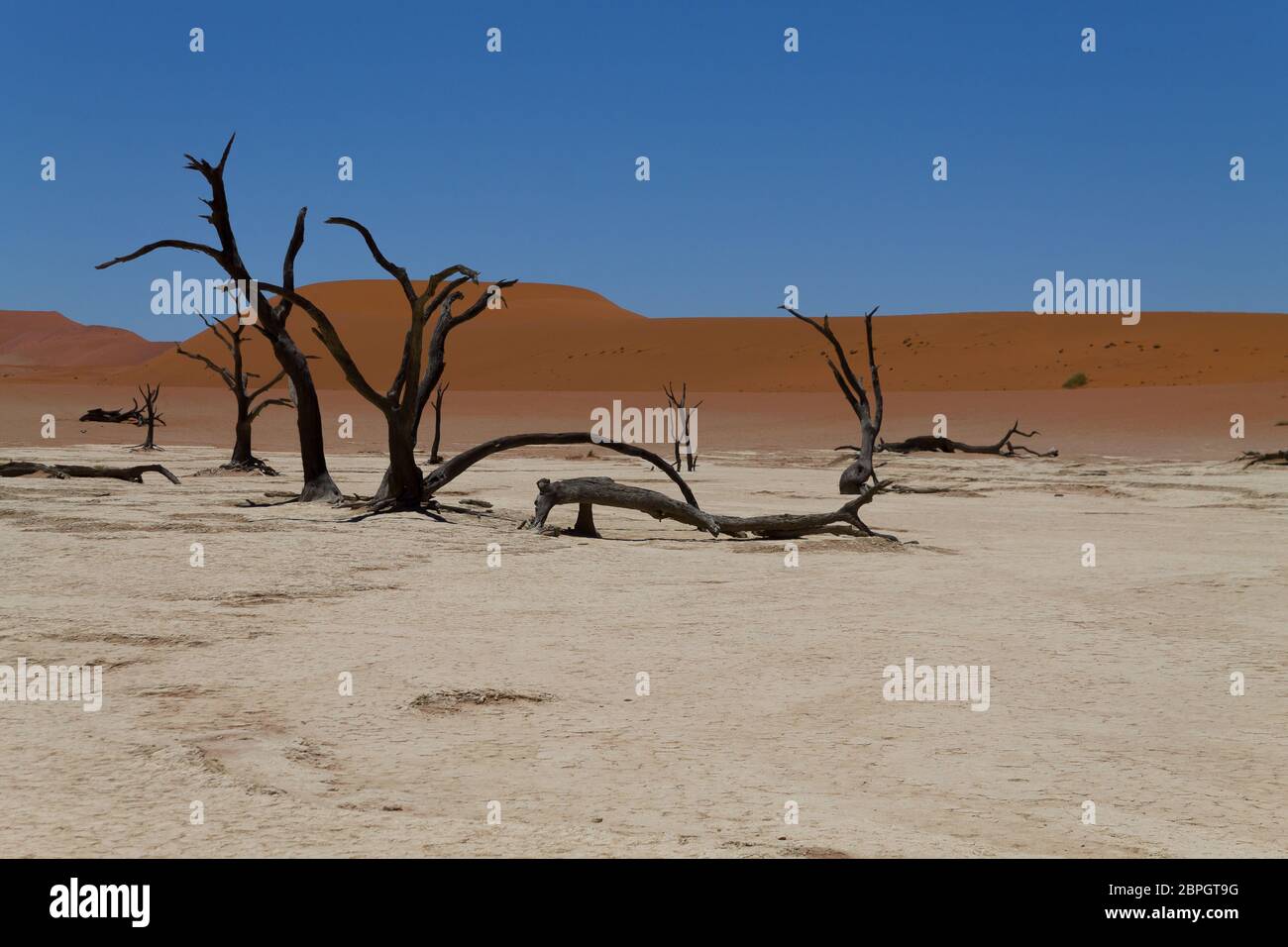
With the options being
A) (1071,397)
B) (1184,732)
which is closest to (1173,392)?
(1071,397)

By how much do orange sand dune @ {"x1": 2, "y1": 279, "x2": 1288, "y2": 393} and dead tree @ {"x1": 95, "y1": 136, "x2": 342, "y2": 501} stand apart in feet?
171

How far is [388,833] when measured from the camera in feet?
12.8

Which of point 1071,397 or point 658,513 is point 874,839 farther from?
point 1071,397

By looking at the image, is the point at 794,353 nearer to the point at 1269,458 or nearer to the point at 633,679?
the point at 1269,458

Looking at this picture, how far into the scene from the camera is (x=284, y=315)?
51.7ft

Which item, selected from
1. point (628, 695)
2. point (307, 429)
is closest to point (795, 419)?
point (307, 429)

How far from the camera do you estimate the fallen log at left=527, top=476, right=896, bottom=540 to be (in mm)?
12172

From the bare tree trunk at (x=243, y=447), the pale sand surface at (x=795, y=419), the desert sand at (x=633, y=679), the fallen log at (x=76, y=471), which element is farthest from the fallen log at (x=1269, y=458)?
the fallen log at (x=76, y=471)

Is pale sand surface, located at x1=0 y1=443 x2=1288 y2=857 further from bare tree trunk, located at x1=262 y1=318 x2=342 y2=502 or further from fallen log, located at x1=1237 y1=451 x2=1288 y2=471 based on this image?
fallen log, located at x1=1237 y1=451 x2=1288 y2=471

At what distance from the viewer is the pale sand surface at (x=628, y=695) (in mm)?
4074

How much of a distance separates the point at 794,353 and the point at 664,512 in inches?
2759

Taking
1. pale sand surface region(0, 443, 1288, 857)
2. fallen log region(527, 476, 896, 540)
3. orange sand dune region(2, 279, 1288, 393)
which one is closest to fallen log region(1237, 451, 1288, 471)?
pale sand surface region(0, 443, 1288, 857)

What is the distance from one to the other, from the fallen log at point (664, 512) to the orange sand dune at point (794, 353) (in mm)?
51734

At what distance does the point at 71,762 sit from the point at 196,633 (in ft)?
8.04
